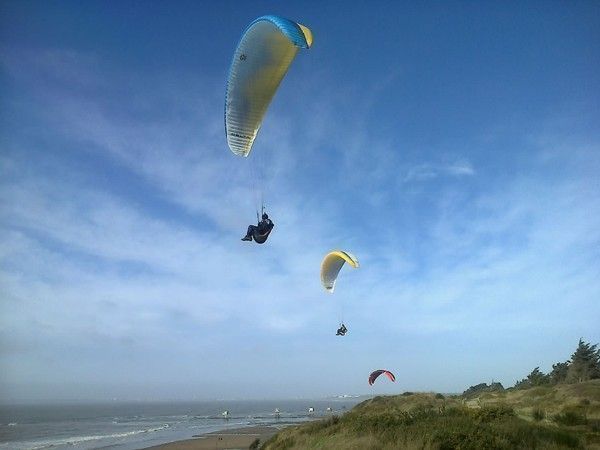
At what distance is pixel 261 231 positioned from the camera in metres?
13.8

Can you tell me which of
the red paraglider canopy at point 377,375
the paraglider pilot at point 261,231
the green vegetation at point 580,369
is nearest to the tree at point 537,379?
the green vegetation at point 580,369

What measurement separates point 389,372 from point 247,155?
811 inches

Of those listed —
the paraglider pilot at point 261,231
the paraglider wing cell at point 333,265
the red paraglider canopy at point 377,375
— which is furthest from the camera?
the red paraglider canopy at point 377,375

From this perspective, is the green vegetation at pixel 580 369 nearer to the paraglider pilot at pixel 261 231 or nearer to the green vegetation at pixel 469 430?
the green vegetation at pixel 469 430

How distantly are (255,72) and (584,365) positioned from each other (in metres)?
42.0

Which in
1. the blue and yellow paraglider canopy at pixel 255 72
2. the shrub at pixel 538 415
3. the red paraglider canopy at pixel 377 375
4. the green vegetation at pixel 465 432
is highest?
the blue and yellow paraglider canopy at pixel 255 72

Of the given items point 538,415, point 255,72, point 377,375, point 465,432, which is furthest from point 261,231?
point 377,375

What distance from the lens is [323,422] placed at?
756 inches

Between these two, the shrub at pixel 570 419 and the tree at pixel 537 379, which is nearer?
the shrub at pixel 570 419

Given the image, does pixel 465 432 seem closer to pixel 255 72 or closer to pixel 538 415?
pixel 538 415

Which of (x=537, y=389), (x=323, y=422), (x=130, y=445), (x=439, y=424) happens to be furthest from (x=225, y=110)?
(x=130, y=445)

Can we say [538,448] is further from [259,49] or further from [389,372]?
[389,372]

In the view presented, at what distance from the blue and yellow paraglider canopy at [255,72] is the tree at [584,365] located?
37801 millimetres

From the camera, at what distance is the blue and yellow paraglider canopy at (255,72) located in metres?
11.0
